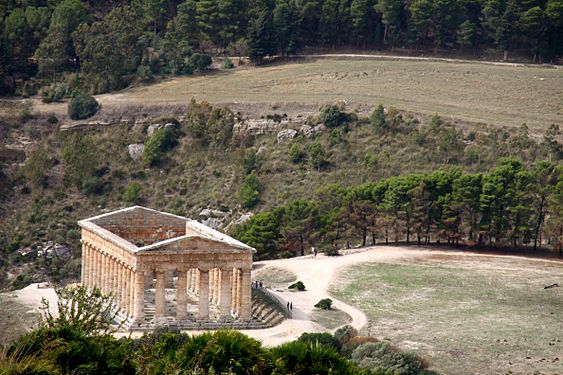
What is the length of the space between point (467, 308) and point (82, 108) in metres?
59.0

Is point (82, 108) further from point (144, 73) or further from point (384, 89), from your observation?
point (384, 89)

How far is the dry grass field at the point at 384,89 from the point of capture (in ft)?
443

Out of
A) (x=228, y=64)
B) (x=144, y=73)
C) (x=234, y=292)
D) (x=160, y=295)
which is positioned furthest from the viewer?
(x=228, y=64)

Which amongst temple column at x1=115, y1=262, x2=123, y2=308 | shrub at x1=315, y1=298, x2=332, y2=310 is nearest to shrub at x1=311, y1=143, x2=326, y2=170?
shrub at x1=315, y1=298, x2=332, y2=310

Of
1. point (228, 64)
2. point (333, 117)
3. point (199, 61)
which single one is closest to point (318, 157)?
point (333, 117)

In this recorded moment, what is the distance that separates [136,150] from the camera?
136750 millimetres

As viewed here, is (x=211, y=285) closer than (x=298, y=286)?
Yes

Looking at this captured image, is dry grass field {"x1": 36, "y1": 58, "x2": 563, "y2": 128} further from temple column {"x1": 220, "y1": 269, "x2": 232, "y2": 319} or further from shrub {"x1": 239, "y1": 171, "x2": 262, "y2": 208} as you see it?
temple column {"x1": 220, "y1": 269, "x2": 232, "y2": 319}

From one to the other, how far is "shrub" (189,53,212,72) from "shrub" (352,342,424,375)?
75775 mm

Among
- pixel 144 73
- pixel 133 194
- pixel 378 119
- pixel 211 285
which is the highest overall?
pixel 378 119

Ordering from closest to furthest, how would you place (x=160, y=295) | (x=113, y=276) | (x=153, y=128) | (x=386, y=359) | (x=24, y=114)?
1. (x=386, y=359)
2. (x=160, y=295)
3. (x=113, y=276)
4. (x=153, y=128)
5. (x=24, y=114)

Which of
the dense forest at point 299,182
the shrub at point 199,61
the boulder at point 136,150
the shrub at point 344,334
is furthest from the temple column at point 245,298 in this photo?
the shrub at point 199,61

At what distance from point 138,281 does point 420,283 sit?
18.8m

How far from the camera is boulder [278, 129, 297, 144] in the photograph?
132625mm
